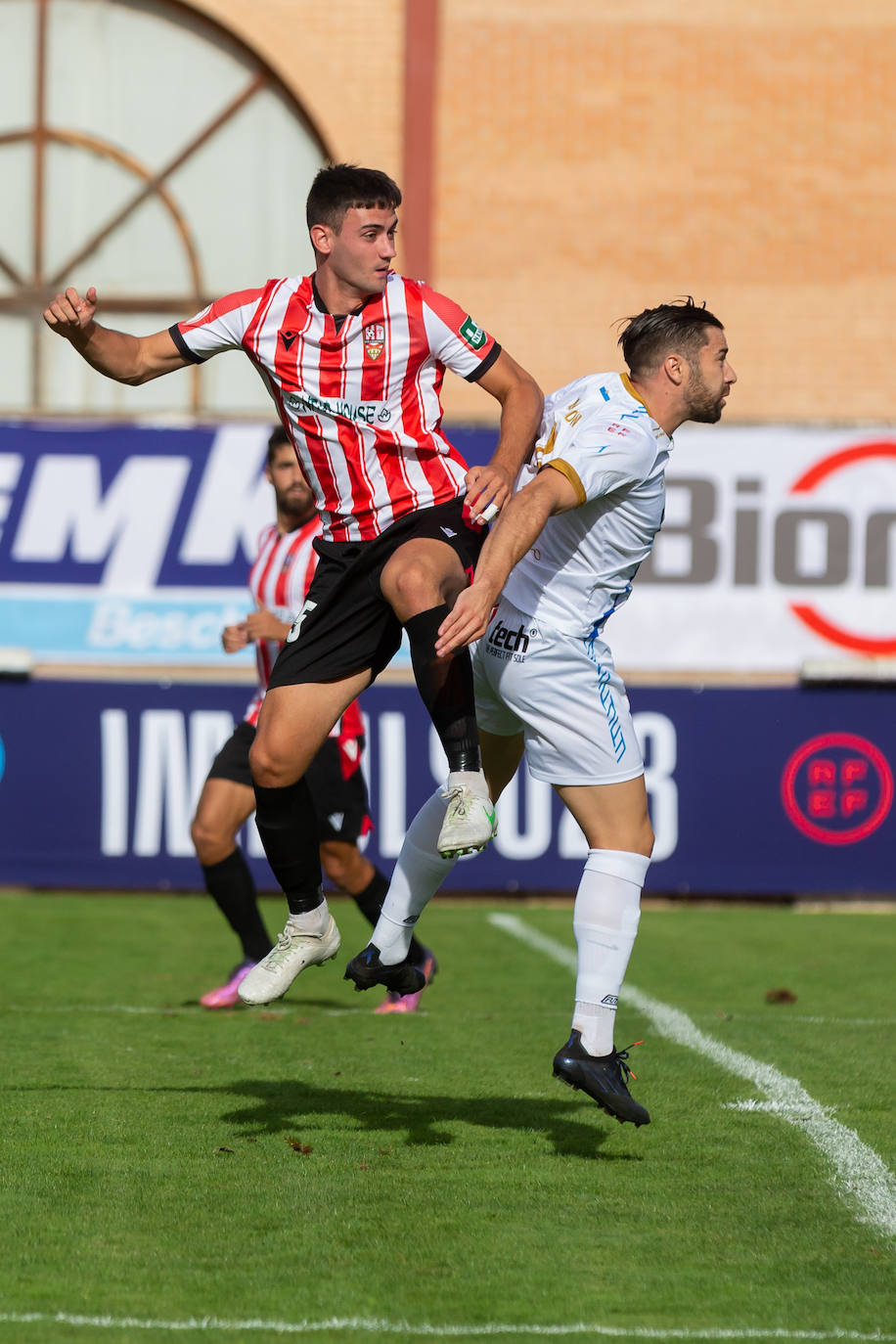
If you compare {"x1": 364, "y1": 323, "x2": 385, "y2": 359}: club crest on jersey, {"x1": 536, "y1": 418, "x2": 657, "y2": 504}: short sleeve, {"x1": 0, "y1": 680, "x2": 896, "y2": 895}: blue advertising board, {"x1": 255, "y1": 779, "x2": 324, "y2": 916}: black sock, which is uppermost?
{"x1": 364, "y1": 323, "x2": 385, "y2": 359}: club crest on jersey

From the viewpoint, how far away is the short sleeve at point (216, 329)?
5215 mm

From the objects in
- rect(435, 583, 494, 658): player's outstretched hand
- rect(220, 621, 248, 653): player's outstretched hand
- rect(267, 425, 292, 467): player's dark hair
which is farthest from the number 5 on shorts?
rect(267, 425, 292, 467): player's dark hair

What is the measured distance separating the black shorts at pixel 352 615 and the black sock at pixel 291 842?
1.09ft

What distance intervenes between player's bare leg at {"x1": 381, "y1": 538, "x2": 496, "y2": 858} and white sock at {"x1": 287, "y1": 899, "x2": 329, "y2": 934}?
57 cm

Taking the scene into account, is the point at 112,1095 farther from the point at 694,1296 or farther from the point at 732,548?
the point at 732,548

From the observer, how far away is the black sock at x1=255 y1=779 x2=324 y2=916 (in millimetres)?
5207

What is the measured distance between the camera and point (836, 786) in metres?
12.4

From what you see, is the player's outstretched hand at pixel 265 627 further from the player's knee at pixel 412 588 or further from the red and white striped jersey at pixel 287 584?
the player's knee at pixel 412 588

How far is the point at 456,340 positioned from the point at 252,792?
3.16m

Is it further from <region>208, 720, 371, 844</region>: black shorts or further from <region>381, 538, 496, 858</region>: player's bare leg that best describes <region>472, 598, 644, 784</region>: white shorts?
<region>208, 720, 371, 844</region>: black shorts

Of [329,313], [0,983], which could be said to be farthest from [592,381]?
[0,983]

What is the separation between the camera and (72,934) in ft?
34.5

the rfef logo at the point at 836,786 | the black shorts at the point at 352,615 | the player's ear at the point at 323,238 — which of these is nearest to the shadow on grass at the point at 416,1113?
the black shorts at the point at 352,615

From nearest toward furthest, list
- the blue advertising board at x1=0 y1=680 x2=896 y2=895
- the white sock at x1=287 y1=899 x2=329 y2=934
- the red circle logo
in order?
the white sock at x1=287 y1=899 x2=329 y2=934
the blue advertising board at x1=0 y1=680 x2=896 y2=895
the red circle logo
